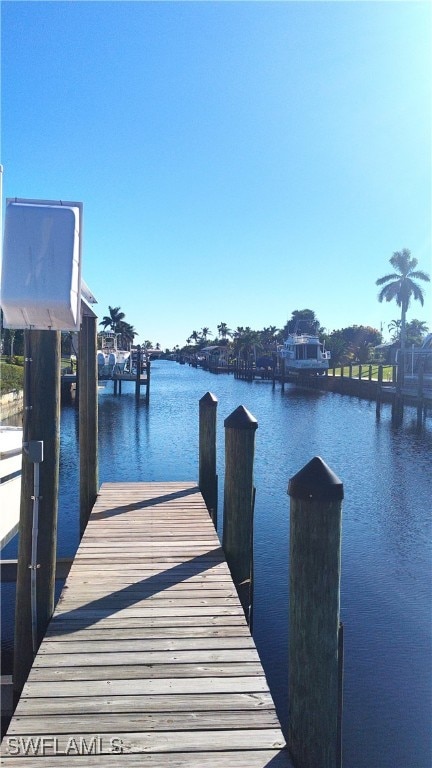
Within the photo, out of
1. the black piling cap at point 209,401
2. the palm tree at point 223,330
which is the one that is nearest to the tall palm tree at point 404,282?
the black piling cap at point 209,401

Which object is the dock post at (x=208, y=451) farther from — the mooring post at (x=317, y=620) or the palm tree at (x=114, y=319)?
the palm tree at (x=114, y=319)

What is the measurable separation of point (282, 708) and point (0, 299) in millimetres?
5024

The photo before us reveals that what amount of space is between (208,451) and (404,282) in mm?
43388

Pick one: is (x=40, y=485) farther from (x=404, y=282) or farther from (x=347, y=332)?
(x=347, y=332)

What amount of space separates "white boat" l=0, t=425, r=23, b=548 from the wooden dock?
2.82m

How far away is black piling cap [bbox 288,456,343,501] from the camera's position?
297 centimetres

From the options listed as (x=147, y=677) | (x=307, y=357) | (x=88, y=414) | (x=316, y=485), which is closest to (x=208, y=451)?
(x=88, y=414)

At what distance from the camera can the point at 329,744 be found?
2.98 metres

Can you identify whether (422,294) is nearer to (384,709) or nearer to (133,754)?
(384,709)

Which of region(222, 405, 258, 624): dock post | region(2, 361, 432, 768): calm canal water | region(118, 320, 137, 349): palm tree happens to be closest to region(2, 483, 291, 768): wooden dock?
region(222, 405, 258, 624): dock post

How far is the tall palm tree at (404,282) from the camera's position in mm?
47531

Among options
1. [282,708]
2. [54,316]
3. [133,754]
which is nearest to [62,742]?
[133,754]

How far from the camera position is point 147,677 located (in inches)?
137

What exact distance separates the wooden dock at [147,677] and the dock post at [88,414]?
1990 mm
